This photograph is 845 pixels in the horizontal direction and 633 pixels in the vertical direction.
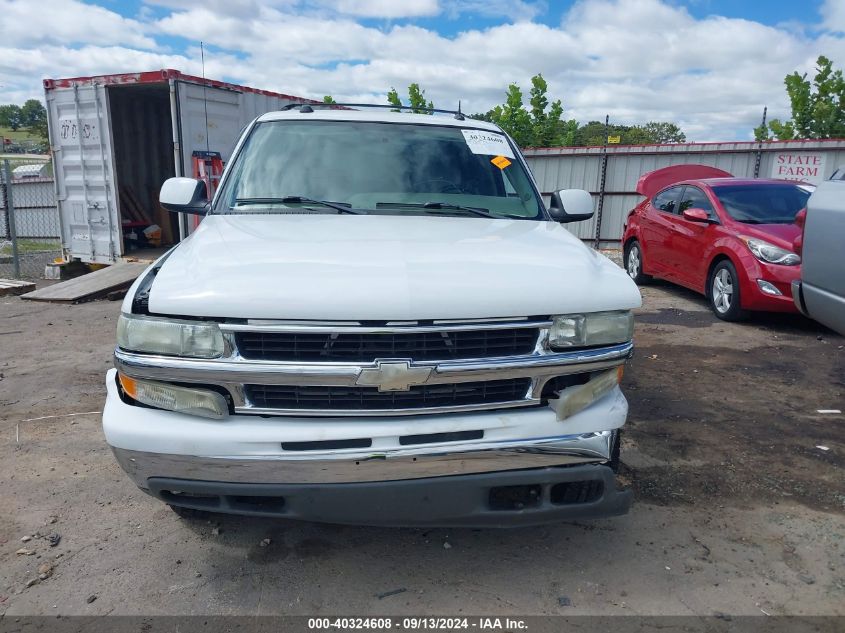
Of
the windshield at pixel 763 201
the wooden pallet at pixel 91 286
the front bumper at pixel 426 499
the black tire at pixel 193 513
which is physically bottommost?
the wooden pallet at pixel 91 286

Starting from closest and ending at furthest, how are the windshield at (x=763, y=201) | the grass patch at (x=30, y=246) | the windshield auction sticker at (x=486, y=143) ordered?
the windshield auction sticker at (x=486, y=143)
the windshield at (x=763, y=201)
the grass patch at (x=30, y=246)

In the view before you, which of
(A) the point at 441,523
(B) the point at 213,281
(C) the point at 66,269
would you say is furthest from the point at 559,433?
(C) the point at 66,269

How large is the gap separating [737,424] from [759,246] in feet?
10.7

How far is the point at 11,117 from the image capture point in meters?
78.8

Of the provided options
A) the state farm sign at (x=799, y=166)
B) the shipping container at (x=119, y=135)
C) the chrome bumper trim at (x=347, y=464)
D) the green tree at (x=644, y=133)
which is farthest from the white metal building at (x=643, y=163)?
the green tree at (x=644, y=133)

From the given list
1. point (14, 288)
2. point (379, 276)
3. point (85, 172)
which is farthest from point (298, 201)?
point (85, 172)

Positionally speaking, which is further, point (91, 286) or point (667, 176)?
point (667, 176)

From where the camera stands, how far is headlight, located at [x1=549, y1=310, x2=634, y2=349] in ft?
7.89

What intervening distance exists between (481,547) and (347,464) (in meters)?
0.97

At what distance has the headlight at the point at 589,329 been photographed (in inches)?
94.7

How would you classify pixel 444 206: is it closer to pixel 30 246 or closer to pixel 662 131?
pixel 30 246

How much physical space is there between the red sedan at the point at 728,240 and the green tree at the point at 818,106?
14557mm

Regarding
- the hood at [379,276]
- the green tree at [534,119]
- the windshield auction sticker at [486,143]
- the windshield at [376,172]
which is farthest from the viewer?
the green tree at [534,119]

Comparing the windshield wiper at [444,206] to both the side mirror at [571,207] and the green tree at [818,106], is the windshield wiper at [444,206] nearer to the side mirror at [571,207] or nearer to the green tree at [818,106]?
the side mirror at [571,207]
